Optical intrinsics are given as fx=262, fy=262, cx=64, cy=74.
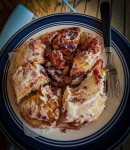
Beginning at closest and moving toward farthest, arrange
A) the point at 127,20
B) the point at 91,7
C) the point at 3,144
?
the point at 3,144
the point at 127,20
the point at 91,7

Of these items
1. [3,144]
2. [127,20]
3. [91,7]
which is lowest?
[3,144]

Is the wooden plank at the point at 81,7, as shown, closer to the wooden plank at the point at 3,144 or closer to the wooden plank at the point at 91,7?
the wooden plank at the point at 91,7

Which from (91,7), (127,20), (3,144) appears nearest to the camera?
(3,144)

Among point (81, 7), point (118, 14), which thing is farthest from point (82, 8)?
point (118, 14)

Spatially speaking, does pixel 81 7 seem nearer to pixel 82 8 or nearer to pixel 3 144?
pixel 82 8

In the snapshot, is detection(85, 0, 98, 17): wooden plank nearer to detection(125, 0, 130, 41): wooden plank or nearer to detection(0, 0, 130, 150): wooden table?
detection(0, 0, 130, 150): wooden table

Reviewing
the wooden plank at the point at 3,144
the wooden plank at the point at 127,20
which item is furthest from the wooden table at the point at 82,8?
the wooden plank at the point at 3,144
